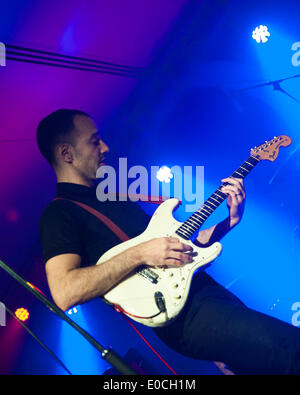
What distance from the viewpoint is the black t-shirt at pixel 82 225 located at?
1718mm

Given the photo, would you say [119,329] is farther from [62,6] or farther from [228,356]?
[62,6]

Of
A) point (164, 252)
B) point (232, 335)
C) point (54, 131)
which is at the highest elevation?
point (54, 131)

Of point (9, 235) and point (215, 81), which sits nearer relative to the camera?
point (9, 235)

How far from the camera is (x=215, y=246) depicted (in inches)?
64.8

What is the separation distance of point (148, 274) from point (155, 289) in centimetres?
9

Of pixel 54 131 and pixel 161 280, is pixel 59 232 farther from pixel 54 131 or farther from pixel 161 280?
pixel 54 131

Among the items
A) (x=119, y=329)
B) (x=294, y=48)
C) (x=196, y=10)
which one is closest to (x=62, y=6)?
(x=196, y=10)

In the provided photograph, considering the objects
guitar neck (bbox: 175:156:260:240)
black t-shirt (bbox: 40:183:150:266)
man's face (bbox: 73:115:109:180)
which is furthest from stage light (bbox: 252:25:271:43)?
A: black t-shirt (bbox: 40:183:150:266)

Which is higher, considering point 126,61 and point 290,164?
point 126,61

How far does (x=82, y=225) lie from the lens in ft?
6.13

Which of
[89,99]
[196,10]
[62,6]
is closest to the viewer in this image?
[62,6]

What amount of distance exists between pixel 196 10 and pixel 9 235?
2.52 meters

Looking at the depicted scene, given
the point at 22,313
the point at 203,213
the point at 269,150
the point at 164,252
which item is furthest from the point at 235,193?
the point at 22,313

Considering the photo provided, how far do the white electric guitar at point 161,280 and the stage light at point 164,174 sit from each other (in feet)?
3.89
